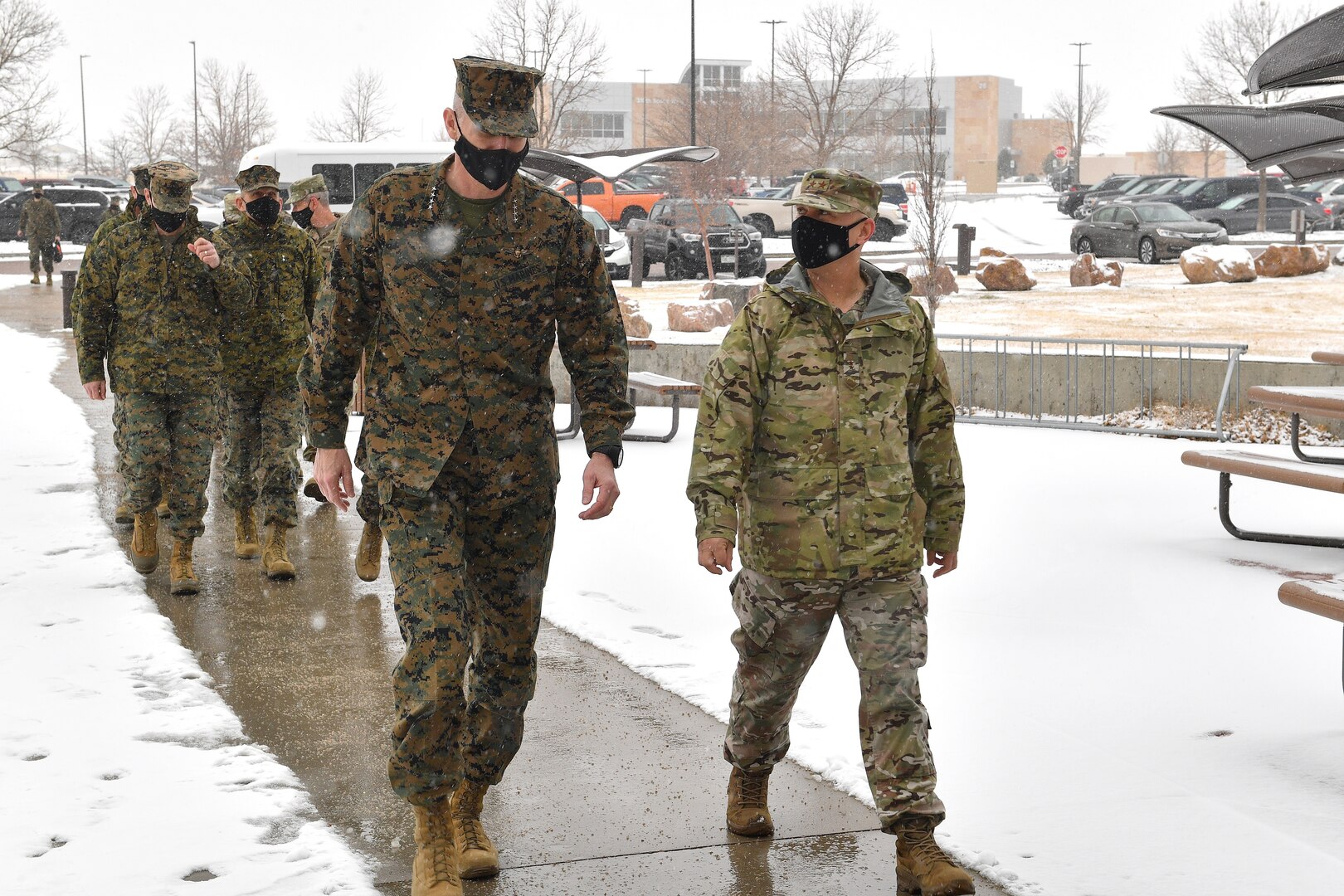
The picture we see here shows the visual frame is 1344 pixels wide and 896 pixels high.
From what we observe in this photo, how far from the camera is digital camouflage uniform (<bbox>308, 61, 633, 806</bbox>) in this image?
12.0ft

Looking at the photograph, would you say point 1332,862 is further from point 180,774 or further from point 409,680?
point 180,774

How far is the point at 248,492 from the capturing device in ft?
24.7

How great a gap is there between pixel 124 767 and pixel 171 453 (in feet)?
8.66

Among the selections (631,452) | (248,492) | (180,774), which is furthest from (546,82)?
(180,774)

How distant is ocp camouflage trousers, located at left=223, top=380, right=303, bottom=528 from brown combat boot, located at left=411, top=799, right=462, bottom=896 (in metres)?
3.86

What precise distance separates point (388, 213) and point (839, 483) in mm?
1269

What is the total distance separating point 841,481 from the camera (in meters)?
3.79

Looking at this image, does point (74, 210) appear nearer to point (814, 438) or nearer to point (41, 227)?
point (41, 227)

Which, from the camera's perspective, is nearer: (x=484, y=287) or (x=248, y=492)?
(x=484, y=287)

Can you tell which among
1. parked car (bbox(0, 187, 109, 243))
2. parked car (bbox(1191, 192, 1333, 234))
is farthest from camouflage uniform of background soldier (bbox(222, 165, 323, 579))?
parked car (bbox(1191, 192, 1333, 234))

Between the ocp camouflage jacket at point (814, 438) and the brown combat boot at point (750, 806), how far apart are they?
2.03 ft

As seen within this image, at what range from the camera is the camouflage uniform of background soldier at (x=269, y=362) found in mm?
7234

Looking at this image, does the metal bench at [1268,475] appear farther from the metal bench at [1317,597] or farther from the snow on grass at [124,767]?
the snow on grass at [124,767]

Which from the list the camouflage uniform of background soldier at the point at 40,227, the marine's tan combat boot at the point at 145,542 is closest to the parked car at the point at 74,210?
the camouflage uniform of background soldier at the point at 40,227
